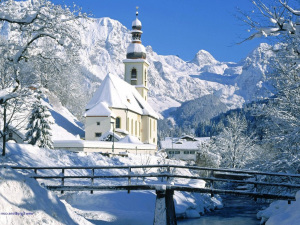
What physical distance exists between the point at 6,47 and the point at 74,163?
18.9 meters

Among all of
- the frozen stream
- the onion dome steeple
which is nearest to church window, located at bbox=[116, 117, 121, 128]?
the onion dome steeple

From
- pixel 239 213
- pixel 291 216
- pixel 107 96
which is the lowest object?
pixel 239 213

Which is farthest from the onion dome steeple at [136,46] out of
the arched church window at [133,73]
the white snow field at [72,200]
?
the white snow field at [72,200]

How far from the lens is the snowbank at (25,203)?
10805 millimetres

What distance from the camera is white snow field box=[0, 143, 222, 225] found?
11445 millimetres

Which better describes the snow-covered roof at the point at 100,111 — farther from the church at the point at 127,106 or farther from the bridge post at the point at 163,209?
the bridge post at the point at 163,209

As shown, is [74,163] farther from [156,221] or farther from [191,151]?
[191,151]

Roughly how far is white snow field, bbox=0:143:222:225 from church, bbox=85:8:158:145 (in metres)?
13.2

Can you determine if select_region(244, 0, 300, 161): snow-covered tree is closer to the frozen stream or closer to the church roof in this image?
the frozen stream

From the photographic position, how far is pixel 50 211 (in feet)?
39.6

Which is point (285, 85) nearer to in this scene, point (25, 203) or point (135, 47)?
point (25, 203)

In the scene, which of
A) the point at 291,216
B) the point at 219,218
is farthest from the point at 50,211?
the point at 219,218

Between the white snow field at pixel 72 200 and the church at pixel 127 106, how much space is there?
1324cm

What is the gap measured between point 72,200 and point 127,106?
36.9 metres
